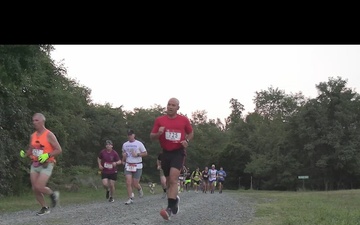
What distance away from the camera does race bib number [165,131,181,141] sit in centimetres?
962

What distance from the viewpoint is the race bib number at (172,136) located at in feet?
31.6

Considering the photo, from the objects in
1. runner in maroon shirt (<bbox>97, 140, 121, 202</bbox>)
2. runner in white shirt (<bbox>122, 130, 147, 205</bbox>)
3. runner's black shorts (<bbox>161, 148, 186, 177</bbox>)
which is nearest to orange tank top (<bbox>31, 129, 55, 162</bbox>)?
runner's black shorts (<bbox>161, 148, 186, 177</bbox>)

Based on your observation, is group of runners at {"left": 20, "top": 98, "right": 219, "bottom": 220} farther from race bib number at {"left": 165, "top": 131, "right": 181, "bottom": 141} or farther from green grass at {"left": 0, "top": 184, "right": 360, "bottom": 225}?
green grass at {"left": 0, "top": 184, "right": 360, "bottom": 225}

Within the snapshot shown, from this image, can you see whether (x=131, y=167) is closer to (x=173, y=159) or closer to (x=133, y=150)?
(x=133, y=150)

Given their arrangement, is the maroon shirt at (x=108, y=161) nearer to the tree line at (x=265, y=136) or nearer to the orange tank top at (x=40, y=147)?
the orange tank top at (x=40, y=147)

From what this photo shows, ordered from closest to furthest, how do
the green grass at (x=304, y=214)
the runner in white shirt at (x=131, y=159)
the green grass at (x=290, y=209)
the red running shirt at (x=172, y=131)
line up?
1. the red running shirt at (x=172, y=131)
2. the green grass at (x=304, y=214)
3. the green grass at (x=290, y=209)
4. the runner in white shirt at (x=131, y=159)

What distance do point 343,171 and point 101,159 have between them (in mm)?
66948

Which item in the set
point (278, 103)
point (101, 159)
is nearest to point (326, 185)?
point (278, 103)

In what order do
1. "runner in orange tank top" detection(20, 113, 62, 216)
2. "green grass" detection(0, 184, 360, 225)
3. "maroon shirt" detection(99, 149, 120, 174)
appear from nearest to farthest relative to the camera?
"runner in orange tank top" detection(20, 113, 62, 216), "green grass" detection(0, 184, 360, 225), "maroon shirt" detection(99, 149, 120, 174)

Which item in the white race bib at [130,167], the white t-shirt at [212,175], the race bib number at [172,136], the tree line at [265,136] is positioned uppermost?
the tree line at [265,136]

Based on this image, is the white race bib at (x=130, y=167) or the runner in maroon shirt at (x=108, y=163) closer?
the white race bib at (x=130, y=167)

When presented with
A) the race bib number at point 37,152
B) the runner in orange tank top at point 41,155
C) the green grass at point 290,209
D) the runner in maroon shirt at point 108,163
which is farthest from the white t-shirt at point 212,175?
the race bib number at point 37,152
